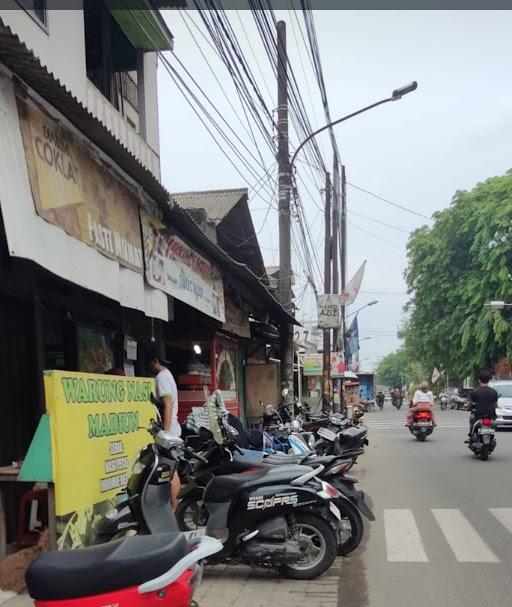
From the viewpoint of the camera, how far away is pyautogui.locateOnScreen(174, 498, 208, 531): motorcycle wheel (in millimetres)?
6160

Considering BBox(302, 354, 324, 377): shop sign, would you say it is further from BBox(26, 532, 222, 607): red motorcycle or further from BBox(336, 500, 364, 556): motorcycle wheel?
BBox(26, 532, 222, 607): red motorcycle

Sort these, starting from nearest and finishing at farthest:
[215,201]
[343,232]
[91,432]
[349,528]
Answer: [91,432] < [349,528] < [215,201] < [343,232]

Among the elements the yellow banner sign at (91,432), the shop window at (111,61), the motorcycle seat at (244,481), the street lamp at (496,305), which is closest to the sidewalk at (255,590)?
the motorcycle seat at (244,481)

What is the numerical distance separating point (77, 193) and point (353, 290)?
15.7 meters

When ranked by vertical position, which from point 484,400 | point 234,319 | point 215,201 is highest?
point 215,201

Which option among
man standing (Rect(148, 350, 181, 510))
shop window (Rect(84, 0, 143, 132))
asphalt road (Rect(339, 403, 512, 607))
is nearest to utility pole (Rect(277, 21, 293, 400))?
shop window (Rect(84, 0, 143, 132))

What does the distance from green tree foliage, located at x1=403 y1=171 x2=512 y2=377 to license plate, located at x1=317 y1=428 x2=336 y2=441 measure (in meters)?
25.2

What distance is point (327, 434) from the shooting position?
30.0 ft

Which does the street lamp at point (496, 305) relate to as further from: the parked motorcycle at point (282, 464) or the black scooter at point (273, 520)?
the black scooter at point (273, 520)

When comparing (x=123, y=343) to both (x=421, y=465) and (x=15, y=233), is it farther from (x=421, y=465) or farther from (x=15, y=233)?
(x=421, y=465)

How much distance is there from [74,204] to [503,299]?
31.0 meters

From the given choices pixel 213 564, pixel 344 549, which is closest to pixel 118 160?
pixel 213 564

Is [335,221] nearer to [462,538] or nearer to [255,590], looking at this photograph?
[462,538]

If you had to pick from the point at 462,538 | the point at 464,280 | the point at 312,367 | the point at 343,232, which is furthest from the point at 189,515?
the point at 464,280
